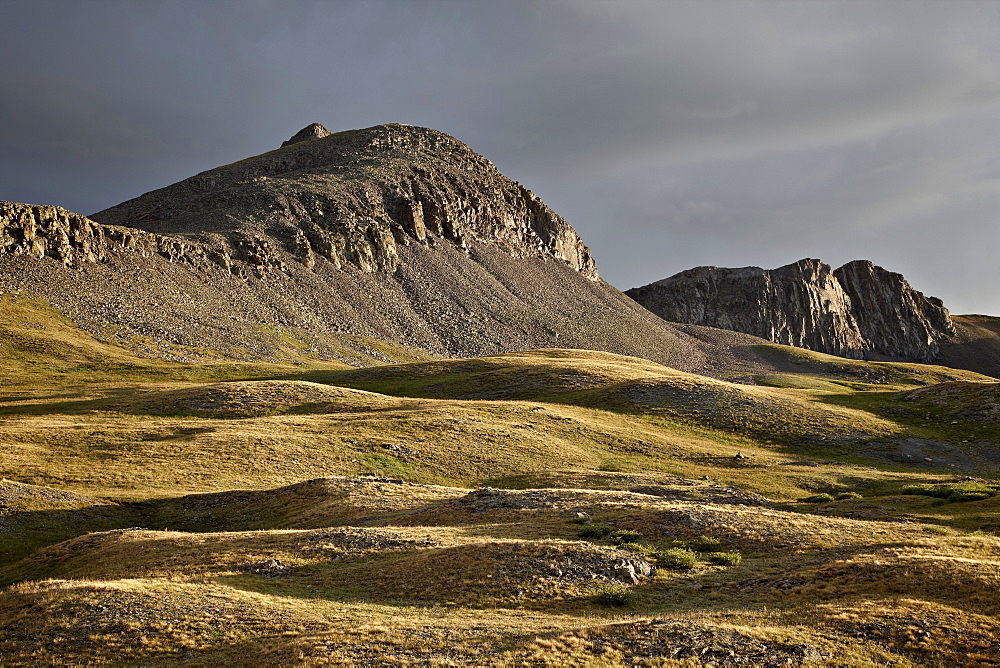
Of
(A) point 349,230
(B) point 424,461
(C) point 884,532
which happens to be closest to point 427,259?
(A) point 349,230

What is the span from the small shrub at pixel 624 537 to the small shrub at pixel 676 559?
166 cm

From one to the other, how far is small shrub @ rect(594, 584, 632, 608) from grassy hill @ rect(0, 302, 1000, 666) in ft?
0.28

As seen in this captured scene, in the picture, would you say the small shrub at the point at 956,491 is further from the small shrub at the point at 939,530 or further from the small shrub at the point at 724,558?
the small shrub at the point at 724,558

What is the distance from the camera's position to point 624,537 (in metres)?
26.2

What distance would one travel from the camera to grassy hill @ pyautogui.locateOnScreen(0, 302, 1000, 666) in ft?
52.2

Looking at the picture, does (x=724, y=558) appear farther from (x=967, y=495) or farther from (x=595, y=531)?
(x=967, y=495)

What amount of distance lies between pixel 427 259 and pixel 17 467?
154m

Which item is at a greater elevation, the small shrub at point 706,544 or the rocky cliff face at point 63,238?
the rocky cliff face at point 63,238

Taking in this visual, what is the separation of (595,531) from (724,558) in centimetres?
550

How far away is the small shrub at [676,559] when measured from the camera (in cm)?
2327

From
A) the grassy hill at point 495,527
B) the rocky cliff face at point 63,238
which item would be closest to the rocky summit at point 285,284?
the rocky cliff face at point 63,238

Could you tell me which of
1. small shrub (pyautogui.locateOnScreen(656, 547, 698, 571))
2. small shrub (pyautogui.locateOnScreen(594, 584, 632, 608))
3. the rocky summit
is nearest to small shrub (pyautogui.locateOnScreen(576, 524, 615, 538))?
small shrub (pyautogui.locateOnScreen(656, 547, 698, 571))

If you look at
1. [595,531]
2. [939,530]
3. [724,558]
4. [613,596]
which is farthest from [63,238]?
[939,530]

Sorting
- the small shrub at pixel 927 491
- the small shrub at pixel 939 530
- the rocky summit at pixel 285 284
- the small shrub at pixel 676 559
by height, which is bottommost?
the small shrub at pixel 676 559
